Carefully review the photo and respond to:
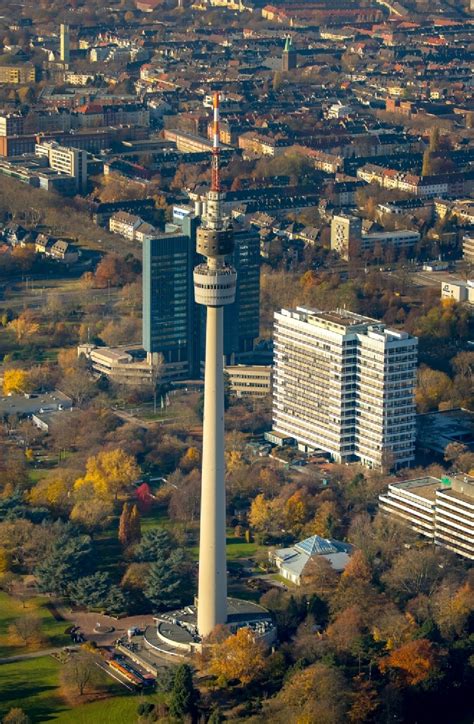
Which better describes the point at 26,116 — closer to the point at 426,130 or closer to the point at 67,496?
the point at 426,130

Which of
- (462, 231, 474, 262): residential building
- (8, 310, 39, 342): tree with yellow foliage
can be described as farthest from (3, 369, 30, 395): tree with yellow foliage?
(462, 231, 474, 262): residential building

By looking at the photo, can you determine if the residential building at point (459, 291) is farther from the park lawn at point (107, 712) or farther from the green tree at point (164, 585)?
the park lawn at point (107, 712)

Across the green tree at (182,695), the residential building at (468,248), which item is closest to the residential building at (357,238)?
the residential building at (468,248)

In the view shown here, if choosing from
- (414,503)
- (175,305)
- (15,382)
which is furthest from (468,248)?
(414,503)

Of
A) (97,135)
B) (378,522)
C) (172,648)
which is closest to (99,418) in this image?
(378,522)

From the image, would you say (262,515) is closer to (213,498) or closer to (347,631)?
(213,498)

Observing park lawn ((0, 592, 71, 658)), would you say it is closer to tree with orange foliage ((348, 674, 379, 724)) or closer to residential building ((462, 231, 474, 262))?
tree with orange foliage ((348, 674, 379, 724))
